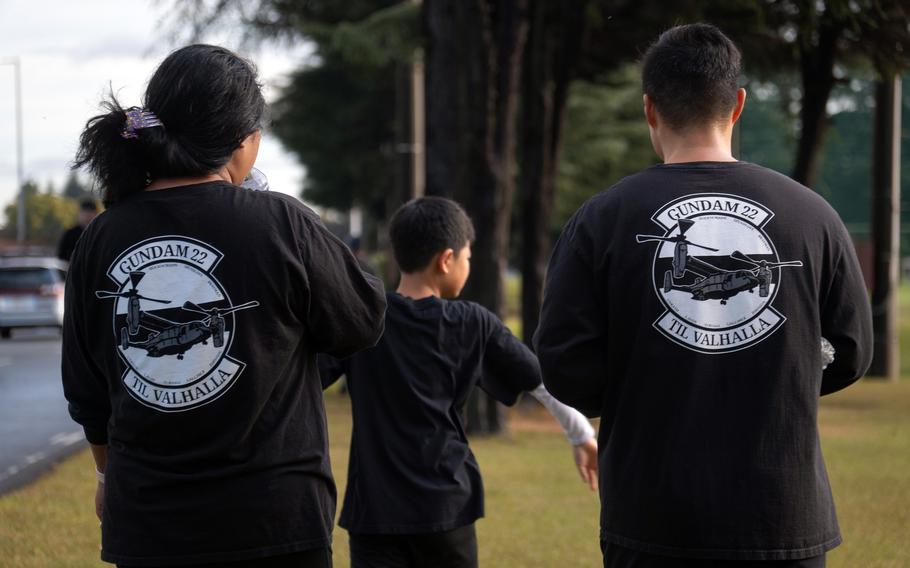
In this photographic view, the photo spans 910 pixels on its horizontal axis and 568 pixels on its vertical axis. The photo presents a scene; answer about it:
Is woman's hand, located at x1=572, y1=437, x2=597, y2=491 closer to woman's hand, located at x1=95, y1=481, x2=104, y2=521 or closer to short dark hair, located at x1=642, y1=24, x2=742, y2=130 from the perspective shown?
short dark hair, located at x1=642, y1=24, x2=742, y2=130

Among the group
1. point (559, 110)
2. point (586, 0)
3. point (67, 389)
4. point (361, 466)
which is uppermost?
point (586, 0)

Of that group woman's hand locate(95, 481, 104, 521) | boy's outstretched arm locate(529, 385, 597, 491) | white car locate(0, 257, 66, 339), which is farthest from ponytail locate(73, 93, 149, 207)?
white car locate(0, 257, 66, 339)

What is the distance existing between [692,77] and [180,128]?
1.16 m

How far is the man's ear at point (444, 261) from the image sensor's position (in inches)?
162

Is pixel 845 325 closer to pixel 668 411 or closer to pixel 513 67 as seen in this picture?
pixel 668 411

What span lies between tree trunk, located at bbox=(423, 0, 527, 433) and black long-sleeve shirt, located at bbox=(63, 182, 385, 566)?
9.23 meters

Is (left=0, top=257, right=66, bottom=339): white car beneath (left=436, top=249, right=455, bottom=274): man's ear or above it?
beneath

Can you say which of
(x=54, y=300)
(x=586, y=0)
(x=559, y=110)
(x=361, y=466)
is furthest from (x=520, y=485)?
(x=54, y=300)

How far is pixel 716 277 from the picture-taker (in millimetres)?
2584

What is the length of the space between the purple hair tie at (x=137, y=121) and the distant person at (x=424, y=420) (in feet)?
4.84

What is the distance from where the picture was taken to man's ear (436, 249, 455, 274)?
412 cm

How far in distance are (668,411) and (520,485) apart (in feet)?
20.9

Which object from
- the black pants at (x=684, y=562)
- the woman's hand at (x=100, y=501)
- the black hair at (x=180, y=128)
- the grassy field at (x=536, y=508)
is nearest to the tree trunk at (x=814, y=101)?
the grassy field at (x=536, y=508)

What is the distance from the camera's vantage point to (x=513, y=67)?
12336 mm
